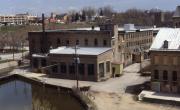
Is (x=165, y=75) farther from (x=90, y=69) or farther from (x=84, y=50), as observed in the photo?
(x=84, y=50)

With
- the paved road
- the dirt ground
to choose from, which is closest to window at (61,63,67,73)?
the paved road

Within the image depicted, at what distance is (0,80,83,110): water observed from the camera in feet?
135

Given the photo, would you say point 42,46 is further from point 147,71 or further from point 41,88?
point 147,71

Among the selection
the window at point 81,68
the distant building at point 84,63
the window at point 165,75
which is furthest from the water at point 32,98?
the window at point 165,75

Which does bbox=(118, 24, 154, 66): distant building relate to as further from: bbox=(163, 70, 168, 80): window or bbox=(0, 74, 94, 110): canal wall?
bbox=(163, 70, 168, 80): window

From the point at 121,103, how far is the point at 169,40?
11.5 metres

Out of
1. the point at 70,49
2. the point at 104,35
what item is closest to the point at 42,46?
the point at 70,49

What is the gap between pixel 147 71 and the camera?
55.2 m

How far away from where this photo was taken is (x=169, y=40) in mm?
45031

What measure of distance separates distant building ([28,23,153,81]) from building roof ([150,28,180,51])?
34.0 ft

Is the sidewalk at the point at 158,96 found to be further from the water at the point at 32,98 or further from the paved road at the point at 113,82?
the water at the point at 32,98

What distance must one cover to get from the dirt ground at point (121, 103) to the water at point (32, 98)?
2.75 metres

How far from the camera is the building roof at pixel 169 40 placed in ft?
144

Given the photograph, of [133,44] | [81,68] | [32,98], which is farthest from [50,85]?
[133,44]
